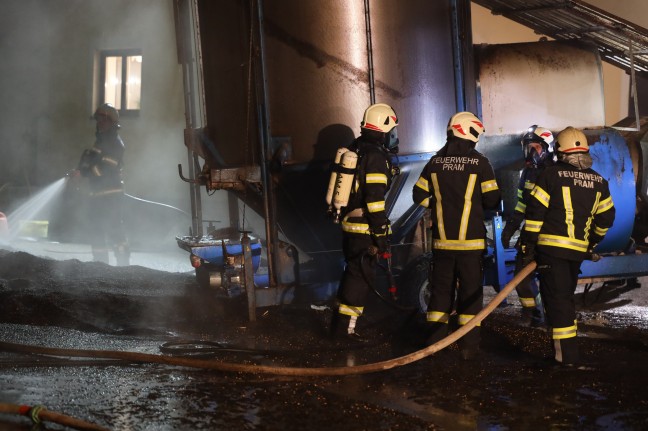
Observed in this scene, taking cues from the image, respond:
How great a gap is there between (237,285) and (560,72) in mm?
4314

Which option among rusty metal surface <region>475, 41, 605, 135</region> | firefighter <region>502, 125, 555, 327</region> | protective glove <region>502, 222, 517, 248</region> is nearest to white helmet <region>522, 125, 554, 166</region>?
firefighter <region>502, 125, 555, 327</region>

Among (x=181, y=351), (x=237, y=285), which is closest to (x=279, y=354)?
(x=181, y=351)

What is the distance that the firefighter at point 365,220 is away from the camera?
632 cm

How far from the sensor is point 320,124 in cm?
749

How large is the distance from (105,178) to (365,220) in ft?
17.6

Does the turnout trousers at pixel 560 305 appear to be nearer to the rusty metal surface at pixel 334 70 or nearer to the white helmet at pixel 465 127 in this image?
the white helmet at pixel 465 127

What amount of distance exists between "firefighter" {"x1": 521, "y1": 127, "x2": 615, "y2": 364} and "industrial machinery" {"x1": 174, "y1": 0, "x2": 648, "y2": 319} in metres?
1.73

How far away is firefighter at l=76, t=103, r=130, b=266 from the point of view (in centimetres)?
1055

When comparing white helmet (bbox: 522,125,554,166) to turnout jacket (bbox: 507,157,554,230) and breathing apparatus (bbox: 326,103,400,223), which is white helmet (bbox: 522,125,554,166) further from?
breathing apparatus (bbox: 326,103,400,223)

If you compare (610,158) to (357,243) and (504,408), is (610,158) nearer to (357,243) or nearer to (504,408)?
(357,243)

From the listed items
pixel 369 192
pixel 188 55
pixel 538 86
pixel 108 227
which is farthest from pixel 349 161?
pixel 108 227

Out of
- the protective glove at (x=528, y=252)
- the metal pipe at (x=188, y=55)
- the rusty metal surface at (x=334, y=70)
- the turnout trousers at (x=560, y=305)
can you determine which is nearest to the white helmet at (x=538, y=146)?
the rusty metal surface at (x=334, y=70)

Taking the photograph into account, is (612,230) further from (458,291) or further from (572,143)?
(458,291)

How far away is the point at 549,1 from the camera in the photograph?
897 centimetres
